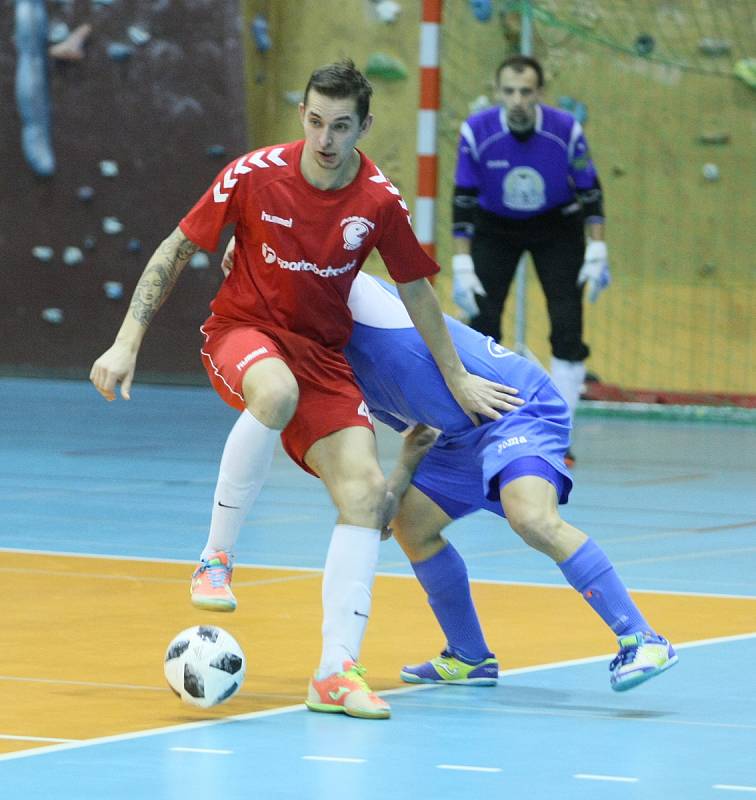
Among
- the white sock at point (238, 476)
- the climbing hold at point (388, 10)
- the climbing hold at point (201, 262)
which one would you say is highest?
the climbing hold at point (388, 10)

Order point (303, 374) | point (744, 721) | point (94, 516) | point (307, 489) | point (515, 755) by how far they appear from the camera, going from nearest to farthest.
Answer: point (515, 755)
point (744, 721)
point (303, 374)
point (94, 516)
point (307, 489)

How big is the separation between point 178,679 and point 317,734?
1.31ft

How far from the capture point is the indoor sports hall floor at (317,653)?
421 cm

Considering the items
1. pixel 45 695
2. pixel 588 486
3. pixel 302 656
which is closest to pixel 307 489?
pixel 588 486

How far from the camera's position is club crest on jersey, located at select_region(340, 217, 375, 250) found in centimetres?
523

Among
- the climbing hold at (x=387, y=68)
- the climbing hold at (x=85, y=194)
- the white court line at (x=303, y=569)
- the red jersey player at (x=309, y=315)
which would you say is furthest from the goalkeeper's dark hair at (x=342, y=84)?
the climbing hold at (x=85, y=194)

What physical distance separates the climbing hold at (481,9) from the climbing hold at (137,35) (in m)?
2.49

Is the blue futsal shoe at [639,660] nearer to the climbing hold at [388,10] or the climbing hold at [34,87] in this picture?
the climbing hold at [388,10]

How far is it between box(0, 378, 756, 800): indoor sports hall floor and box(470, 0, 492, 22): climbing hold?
17.6ft

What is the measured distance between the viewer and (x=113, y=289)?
15961 millimetres

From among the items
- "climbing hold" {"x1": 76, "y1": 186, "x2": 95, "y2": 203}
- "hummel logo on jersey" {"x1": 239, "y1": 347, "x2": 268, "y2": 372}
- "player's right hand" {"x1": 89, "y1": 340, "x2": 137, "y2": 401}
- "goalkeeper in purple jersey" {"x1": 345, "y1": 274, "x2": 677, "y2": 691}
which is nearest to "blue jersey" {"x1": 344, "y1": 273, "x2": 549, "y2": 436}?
"goalkeeper in purple jersey" {"x1": 345, "y1": 274, "x2": 677, "y2": 691}

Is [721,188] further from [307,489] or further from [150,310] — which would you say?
[150,310]

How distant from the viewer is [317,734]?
4.64 m

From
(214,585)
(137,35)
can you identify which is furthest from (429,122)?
(214,585)
